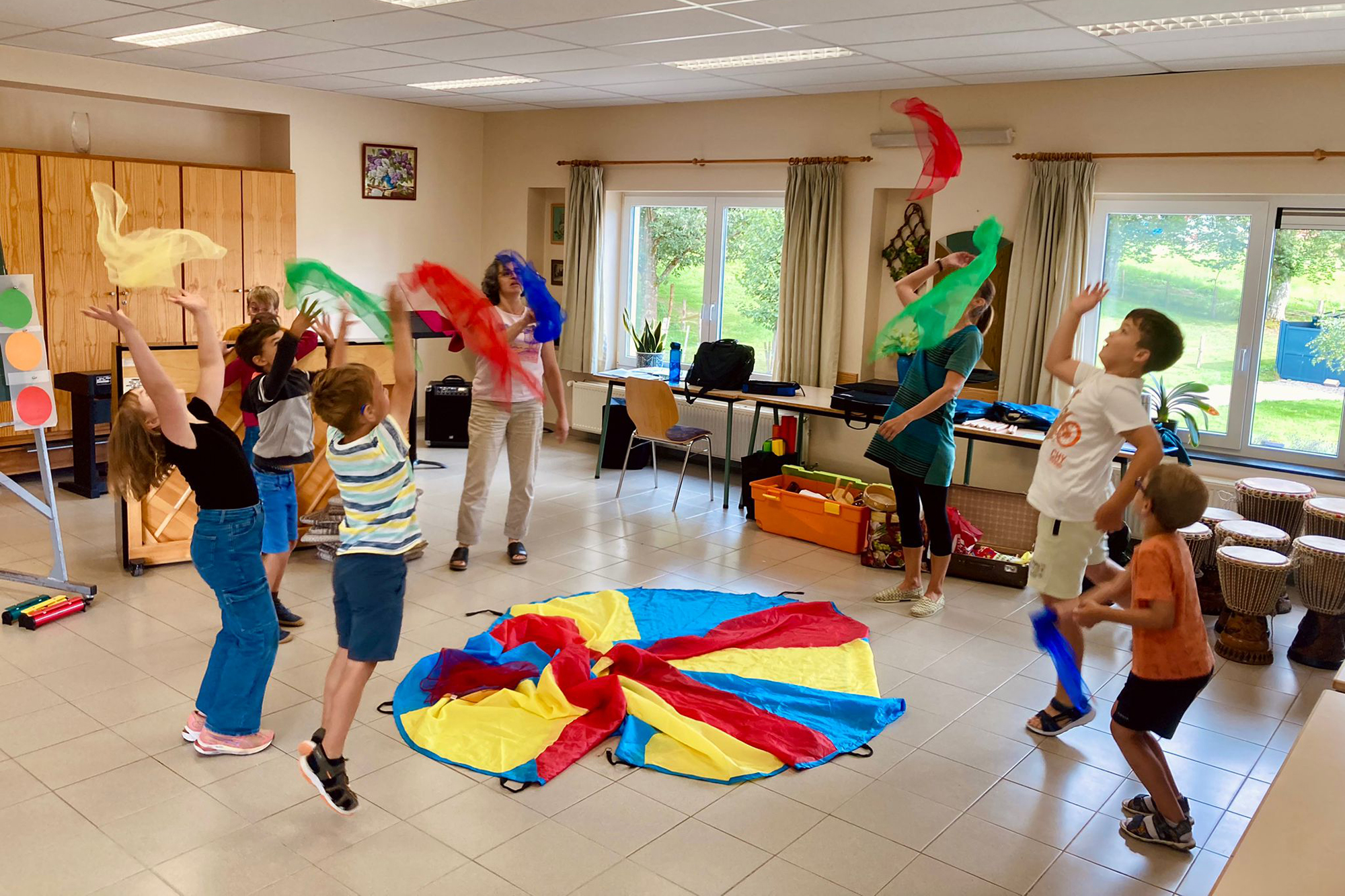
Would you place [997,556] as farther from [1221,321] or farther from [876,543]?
[1221,321]

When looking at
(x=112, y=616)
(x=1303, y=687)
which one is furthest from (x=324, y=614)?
(x=1303, y=687)

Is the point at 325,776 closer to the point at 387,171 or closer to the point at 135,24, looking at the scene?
the point at 135,24

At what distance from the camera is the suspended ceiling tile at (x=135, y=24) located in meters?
5.57

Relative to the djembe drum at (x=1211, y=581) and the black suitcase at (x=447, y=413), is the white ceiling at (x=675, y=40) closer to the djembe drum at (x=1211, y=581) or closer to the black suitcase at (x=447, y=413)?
the djembe drum at (x=1211, y=581)

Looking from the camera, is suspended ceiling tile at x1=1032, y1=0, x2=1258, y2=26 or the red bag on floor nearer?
suspended ceiling tile at x1=1032, y1=0, x2=1258, y2=26

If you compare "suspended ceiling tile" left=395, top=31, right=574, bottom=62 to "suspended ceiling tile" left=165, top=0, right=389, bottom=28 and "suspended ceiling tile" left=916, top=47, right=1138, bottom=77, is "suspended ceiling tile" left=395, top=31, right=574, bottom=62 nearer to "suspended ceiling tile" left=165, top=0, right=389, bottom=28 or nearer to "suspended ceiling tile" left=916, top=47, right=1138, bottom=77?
"suspended ceiling tile" left=165, top=0, right=389, bottom=28

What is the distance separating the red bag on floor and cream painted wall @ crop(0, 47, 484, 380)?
529cm

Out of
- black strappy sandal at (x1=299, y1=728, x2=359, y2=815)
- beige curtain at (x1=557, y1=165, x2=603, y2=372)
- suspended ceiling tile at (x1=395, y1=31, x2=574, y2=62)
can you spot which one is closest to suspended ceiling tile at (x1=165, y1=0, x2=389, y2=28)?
suspended ceiling tile at (x1=395, y1=31, x2=574, y2=62)

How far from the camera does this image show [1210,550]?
17.1 ft

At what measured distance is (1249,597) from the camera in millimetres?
4582

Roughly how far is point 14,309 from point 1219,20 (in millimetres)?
5513

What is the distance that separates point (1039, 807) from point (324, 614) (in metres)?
3.06

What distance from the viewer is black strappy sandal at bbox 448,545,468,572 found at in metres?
5.43

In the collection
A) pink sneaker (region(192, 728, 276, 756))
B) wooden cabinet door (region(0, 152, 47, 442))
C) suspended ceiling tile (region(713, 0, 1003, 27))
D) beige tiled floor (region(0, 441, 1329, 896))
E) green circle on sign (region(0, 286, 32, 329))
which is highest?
suspended ceiling tile (region(713, 0, 1003, 27))
